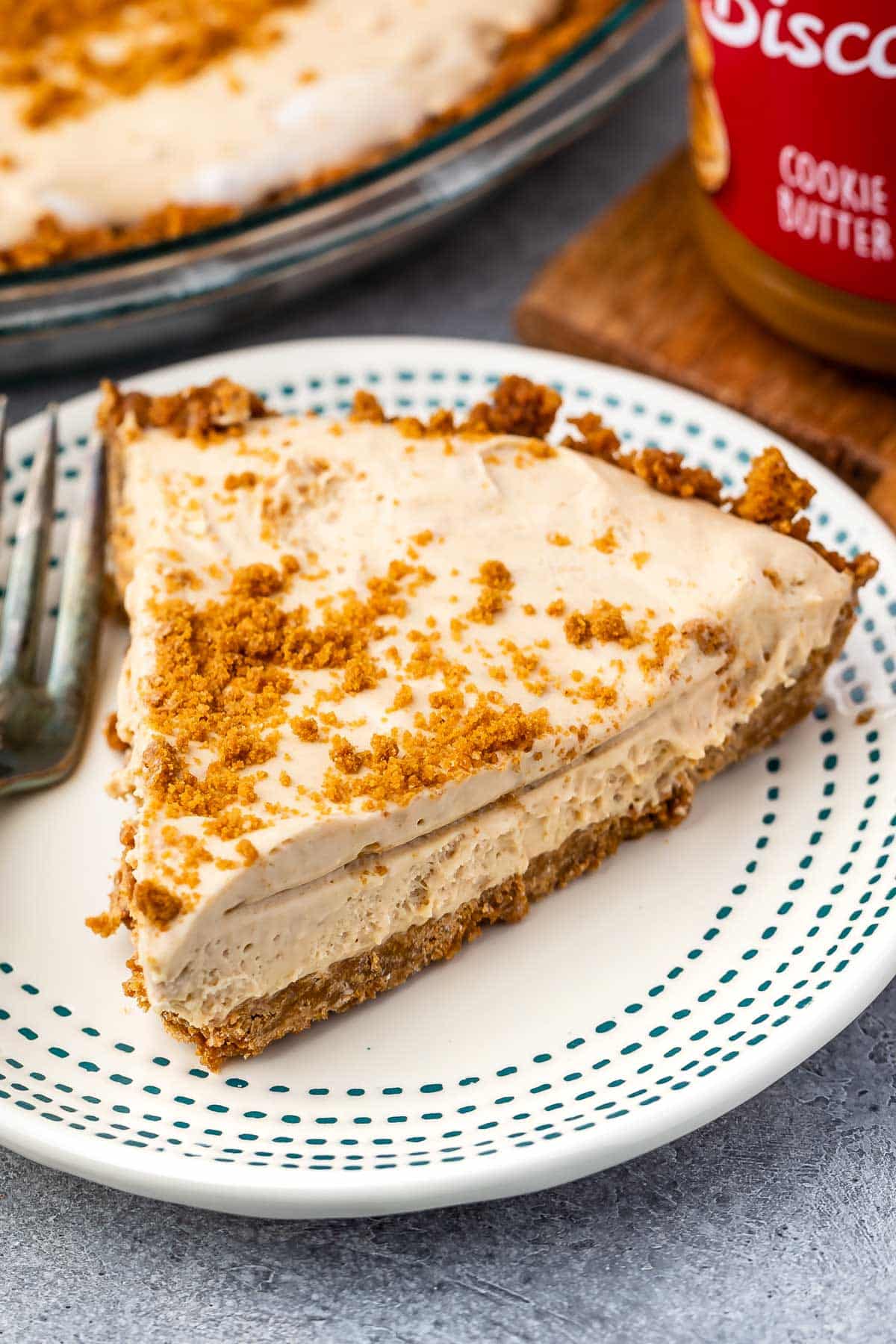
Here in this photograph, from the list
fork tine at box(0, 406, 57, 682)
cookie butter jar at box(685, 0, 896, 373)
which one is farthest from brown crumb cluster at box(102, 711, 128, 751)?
cookie butter jar at box(685, 0, 896, 373)

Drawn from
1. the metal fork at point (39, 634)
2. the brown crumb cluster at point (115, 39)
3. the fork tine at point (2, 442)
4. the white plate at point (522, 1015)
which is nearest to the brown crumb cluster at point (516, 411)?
the white plate at point (522, 1015)

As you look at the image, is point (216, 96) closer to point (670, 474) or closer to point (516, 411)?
point (516, 411)

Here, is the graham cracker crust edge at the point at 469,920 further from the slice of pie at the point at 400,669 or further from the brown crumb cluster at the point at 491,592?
the brown crumb cluster at the point at 491,592

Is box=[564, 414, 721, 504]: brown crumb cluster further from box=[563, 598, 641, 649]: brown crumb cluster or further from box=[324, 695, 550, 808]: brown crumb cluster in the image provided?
box=[324, 695, 550, 808]: brown crumb cluster

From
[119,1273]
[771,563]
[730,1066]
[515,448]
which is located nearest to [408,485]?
[515,448]

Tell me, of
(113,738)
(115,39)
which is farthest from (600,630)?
(115,39)

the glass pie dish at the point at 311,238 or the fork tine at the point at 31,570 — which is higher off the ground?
the glass pie dish at the point at 311,238
